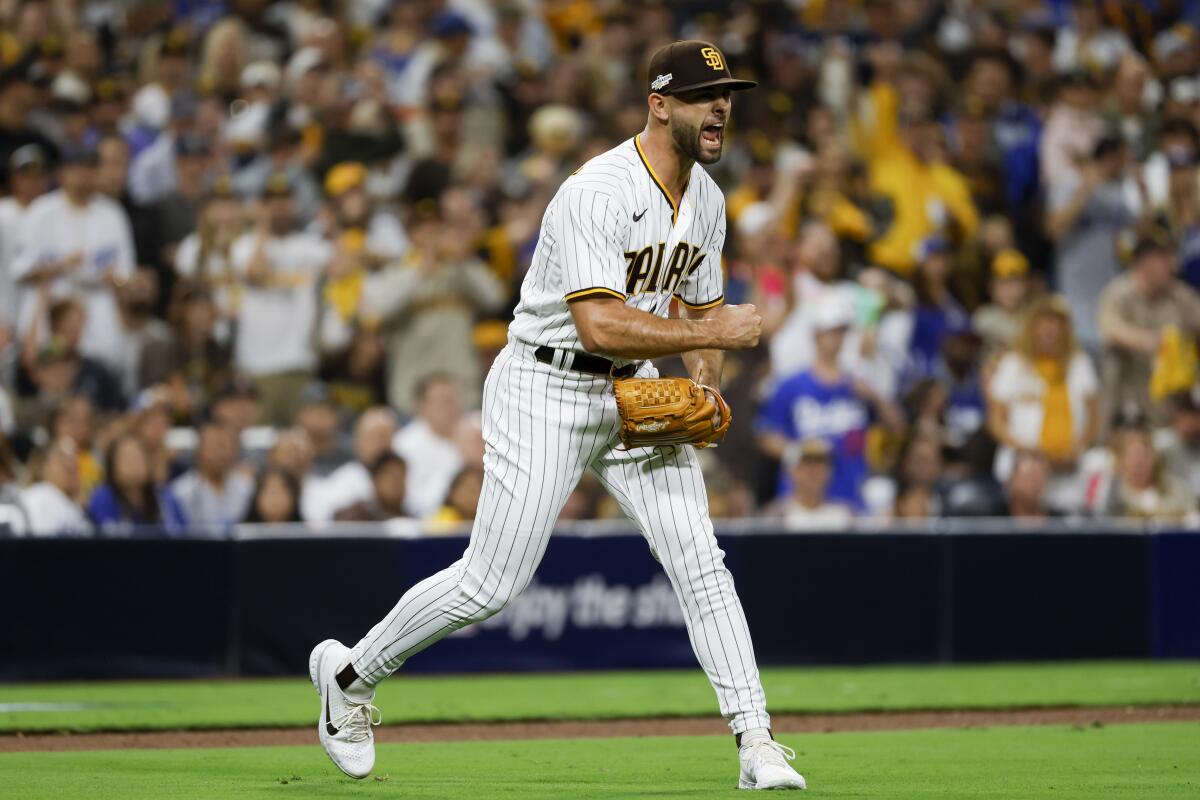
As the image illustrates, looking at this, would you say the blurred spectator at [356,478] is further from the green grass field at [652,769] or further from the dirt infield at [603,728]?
the green grass field at [652,769]

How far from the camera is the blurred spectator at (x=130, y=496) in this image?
10.9 metres

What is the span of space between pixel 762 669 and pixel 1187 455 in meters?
3.59

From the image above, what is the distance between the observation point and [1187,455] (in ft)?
41.6

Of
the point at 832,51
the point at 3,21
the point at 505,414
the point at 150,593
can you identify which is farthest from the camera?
the point at 832,51

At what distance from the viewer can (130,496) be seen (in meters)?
11.0

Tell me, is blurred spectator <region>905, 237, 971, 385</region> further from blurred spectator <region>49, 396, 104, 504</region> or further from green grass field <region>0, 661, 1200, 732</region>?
blurred spectator <region>49, 396, 104, 504</region>

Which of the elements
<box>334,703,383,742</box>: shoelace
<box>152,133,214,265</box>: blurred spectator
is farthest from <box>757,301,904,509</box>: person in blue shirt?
<box>334,703,383,742</box>: shoelace

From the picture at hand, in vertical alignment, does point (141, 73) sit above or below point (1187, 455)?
above

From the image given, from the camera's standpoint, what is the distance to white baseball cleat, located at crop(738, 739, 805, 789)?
5324 millimetres

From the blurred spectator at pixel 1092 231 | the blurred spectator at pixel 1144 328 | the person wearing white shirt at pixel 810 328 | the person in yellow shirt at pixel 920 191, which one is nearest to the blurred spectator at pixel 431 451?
the person wearing white shirt at pixel 810 328

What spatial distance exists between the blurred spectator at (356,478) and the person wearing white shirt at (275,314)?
90 cm

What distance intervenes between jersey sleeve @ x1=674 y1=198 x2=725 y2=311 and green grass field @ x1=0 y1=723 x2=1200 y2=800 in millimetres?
1549

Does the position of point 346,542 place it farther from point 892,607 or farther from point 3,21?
point 3,21

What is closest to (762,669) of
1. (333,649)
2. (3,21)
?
(333,649)
